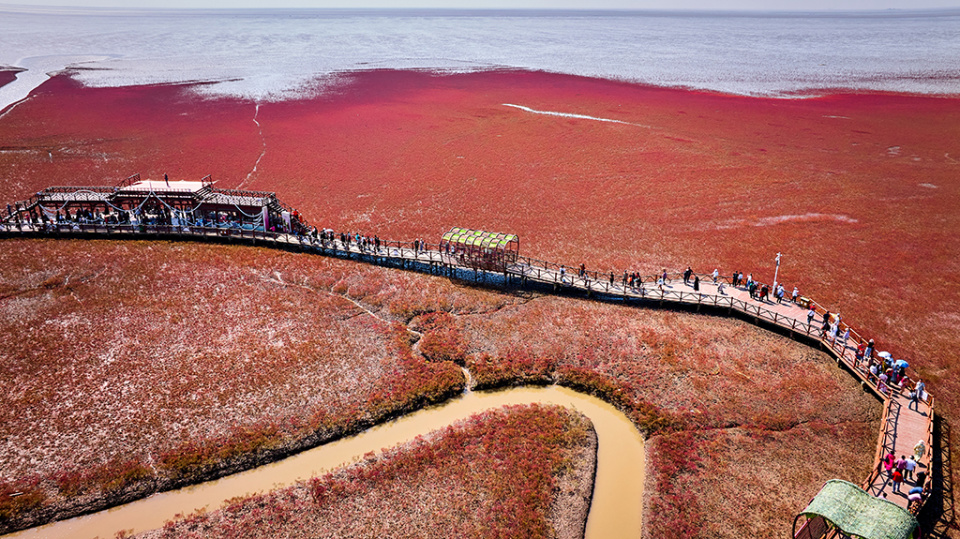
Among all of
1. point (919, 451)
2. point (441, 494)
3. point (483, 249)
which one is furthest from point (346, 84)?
point (919, 451)

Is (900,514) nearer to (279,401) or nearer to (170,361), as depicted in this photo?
(279,401)

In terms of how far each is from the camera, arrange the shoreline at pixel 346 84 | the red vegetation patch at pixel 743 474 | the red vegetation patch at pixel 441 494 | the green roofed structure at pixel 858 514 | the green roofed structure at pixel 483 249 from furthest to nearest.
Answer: the shoreline at pixel 346 84 < the green roofed structure at pixel 483 249 < the red vegetation patch at pixel 743 474 < the red vegetation patch at pixel 441 494 < the green roofed structure at pixel 858 514

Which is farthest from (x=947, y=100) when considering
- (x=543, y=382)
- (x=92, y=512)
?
(x=92, y=512)

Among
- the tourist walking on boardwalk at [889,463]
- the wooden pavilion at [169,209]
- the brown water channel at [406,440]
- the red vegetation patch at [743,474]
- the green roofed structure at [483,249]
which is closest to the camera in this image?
the red vegetation patch at [743,474]

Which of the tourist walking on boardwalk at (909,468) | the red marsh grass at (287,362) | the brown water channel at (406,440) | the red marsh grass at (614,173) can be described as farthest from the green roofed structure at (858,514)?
the red marsh grass at (614,173)

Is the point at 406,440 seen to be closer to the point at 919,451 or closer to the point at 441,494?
the point at 441,494

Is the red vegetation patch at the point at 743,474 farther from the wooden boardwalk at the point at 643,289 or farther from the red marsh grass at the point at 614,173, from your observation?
the red marsh grass at the point at 614,173

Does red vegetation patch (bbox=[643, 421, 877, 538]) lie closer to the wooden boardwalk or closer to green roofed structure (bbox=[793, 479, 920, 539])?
the wooden boardwalk
